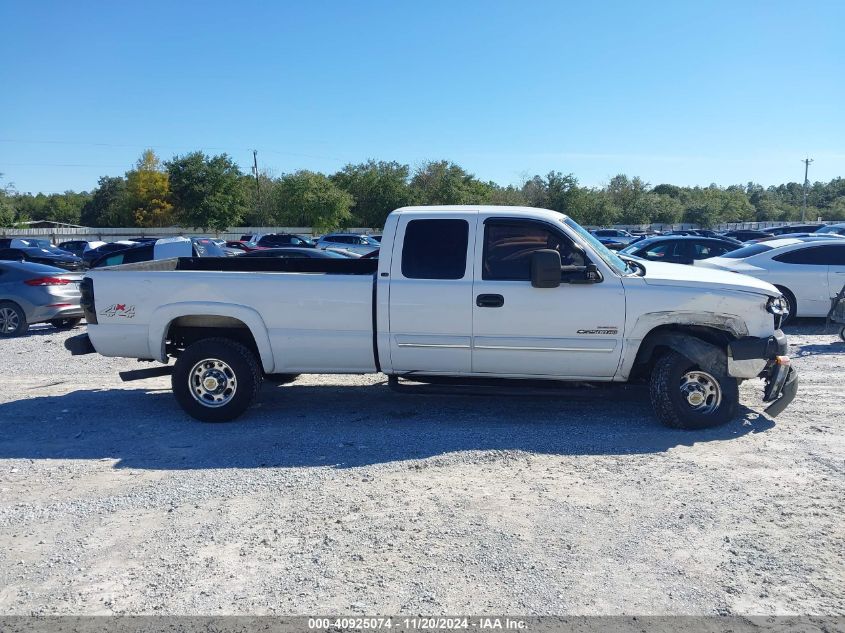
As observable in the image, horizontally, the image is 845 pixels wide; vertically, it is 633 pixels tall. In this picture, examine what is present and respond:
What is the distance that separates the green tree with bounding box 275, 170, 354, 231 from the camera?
54.4 meters

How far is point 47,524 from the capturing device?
460cm

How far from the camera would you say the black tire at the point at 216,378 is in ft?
21.9

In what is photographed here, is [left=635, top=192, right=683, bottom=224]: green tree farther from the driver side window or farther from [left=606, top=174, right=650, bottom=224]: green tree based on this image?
the driver side window

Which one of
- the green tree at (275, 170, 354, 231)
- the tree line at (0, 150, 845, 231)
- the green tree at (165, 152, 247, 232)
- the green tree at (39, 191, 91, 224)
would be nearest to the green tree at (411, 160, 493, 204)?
the tree line at (0, 150, 845, 231)

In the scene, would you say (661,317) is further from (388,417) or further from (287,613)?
(287,613)

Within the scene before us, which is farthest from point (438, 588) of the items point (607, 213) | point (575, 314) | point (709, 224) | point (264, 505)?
point (709, 224)

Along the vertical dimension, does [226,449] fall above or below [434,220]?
below

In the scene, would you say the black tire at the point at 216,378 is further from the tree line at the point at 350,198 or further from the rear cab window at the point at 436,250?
the tree line at the point at 350,198

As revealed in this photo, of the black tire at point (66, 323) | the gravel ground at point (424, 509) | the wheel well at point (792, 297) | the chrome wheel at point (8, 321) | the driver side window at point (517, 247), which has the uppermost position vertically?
the driver side window at point (517, 247)

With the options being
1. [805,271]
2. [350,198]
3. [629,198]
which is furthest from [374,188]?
[805,271]

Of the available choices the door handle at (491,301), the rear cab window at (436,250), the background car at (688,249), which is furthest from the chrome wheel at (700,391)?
the background car at (688,249)

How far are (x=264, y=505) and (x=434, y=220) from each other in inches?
123

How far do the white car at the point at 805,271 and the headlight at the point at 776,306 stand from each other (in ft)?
20.2

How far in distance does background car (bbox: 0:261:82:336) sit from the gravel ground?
20.4 feet
